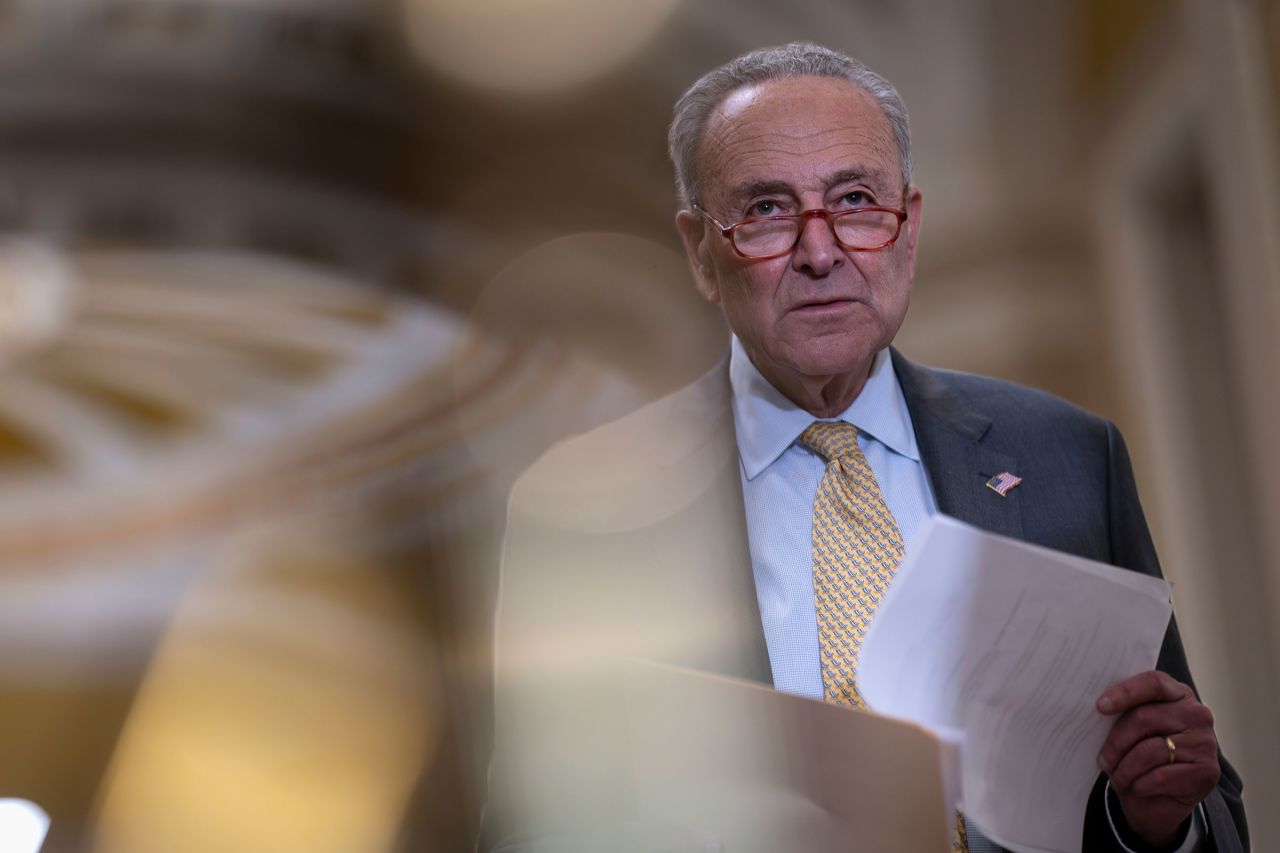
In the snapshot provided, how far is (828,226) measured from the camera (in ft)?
3.31

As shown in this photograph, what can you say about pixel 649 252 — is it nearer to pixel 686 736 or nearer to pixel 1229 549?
pixel 1229 549

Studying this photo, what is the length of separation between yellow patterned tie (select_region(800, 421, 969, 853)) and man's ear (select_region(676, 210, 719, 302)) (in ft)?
0.63

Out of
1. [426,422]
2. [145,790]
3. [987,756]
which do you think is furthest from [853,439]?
[145,790]

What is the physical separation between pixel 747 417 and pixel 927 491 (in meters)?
0.19

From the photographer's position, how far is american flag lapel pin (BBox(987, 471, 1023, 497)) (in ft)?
3.41

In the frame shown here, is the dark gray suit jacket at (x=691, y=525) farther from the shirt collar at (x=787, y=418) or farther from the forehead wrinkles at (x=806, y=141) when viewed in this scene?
the forehead wrinkles at (x=806, y=141)

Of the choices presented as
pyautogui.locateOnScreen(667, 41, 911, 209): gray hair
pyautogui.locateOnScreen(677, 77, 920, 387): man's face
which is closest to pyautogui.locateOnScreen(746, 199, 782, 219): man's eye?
pyautogui.locateOnScreen(677, 77, 920, 387): man's face

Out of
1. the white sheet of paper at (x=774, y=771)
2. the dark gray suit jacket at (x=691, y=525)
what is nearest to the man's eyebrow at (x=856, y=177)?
the dark gray suit jacket at (x=691, y=525)

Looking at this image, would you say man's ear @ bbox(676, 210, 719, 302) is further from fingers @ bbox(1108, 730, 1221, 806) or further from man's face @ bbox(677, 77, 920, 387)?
fingers @ bbox(1108, 730, 1221, 806)

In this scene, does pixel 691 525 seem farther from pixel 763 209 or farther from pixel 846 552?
pixel 763 209

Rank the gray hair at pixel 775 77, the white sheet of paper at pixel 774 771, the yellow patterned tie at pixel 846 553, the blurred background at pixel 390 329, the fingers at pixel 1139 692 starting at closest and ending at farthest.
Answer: the white sheet of paper at pixel 774 771
the fingers at pixel 1139 692
the yellow patterned tie at pixel 846 553
the gray hair at pixel 775 77
the blurred background at pixel 390 329

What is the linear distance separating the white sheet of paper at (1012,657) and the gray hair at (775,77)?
0.49 m

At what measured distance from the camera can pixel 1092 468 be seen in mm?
1079

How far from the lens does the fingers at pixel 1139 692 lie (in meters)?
0.80
